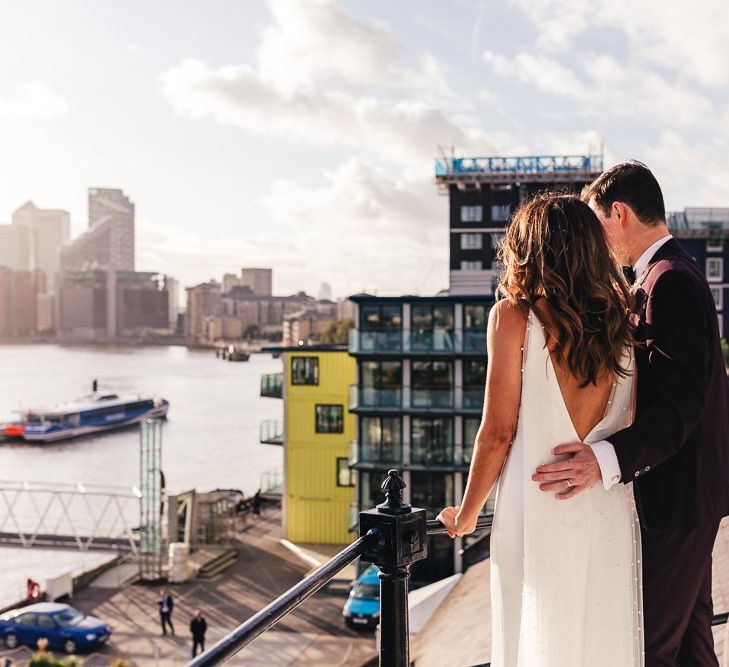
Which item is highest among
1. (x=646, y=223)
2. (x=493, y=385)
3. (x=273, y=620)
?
(x=646, y=223)

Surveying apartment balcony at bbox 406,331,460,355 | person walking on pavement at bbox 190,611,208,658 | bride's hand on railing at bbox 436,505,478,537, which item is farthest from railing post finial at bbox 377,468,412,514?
apartment balcony at bbox 406,331,460,355

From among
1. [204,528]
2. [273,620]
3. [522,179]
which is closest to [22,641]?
[204,528]

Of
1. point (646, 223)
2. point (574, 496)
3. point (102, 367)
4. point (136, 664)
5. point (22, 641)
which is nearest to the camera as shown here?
point (574, 496)

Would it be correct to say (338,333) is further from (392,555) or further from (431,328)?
(392,555)

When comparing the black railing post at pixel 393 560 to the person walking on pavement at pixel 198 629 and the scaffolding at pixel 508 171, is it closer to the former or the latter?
the person walking on pavement at pixel 198 629

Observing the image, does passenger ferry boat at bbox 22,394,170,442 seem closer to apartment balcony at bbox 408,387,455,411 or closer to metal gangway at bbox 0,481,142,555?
metal gangway at bbox 0,481,142,555

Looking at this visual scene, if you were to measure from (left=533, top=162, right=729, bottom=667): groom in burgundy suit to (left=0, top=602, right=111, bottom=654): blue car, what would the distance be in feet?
66.1

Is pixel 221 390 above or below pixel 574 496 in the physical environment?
below

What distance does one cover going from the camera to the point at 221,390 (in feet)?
367

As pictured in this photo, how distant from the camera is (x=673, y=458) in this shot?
7.71ft

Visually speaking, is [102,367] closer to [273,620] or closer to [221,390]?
[221,390]

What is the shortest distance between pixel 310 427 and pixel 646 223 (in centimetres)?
2796

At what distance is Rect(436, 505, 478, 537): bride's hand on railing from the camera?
100 inches

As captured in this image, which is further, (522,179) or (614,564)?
(522,179)
